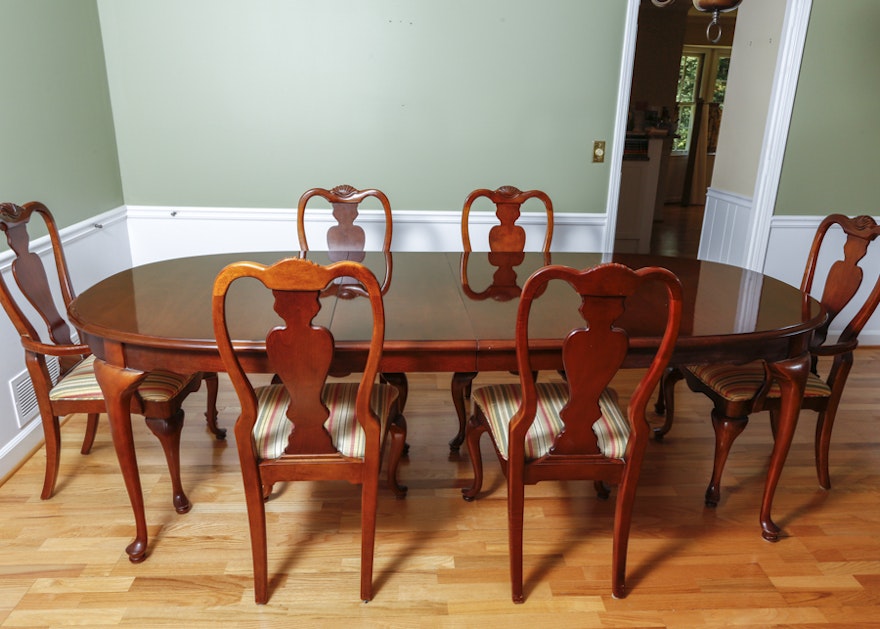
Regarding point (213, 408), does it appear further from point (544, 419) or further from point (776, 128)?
point (776, 128)

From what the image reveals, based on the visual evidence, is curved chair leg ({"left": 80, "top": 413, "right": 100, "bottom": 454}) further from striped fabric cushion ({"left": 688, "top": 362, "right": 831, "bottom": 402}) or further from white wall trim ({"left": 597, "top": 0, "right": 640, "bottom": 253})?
white wall trim ({"left": 597, "top": 0, "right": 640, "bottom": 253})

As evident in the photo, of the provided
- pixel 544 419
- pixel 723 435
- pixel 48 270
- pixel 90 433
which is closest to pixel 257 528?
pixel 544 419

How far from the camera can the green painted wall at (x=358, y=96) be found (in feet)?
9.56

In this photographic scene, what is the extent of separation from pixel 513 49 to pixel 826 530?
2.43 m

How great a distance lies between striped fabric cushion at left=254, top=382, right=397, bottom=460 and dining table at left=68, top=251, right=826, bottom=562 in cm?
18

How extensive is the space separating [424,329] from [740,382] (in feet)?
3.46

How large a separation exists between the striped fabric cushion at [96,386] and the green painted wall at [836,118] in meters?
3.13

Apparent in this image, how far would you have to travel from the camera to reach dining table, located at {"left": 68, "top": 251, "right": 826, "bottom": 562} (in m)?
1.55

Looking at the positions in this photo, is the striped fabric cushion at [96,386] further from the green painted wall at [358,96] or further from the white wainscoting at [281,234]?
the green painted wall at [358,96]

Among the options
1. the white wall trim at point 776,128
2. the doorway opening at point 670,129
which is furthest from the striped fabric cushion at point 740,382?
the doorway opening at point 670,129

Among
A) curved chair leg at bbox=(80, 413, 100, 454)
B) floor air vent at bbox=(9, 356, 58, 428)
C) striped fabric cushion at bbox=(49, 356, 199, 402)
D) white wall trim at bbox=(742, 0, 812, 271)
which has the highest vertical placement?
white wall trim at bbox=(742, 0, 812, 271)

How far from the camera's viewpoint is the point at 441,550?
1.85 m

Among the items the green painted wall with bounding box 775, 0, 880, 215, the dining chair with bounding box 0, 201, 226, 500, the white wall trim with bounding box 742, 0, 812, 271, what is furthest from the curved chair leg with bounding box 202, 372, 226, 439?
the green painted wall with bounding box 775, 0, 880, 215

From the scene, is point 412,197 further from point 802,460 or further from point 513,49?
point 802,460
